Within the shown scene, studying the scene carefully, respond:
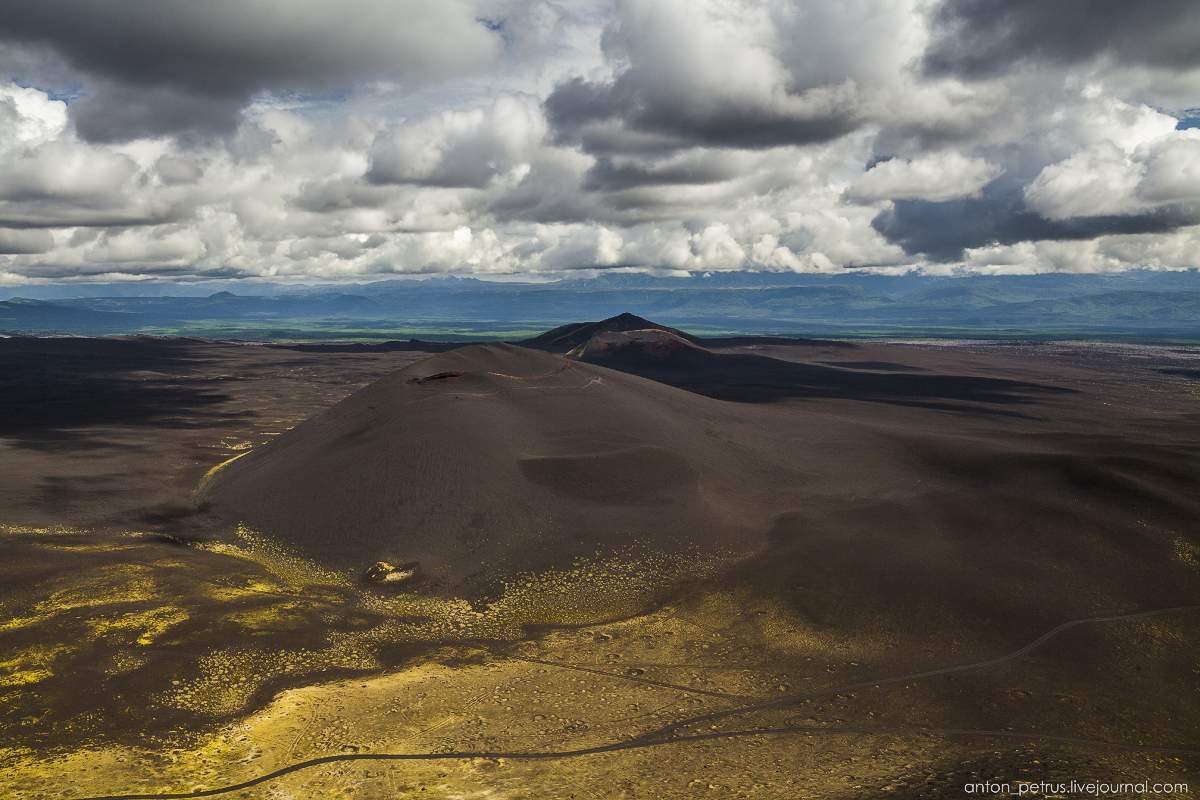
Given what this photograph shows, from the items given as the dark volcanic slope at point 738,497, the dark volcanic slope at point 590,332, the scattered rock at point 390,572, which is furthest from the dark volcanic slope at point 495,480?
the dark volcanic slope at point 590,332

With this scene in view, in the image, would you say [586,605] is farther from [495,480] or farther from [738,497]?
[738,497]

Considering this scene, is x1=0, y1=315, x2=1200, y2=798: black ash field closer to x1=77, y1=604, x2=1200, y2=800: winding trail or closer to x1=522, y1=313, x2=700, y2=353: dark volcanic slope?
x1=77, y1=604, x2=1200, y2=800: winding trail

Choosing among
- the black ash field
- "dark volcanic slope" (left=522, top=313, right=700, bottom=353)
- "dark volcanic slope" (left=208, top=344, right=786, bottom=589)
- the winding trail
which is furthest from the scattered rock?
"dark volcanic slope" (left=522, top=313, right=700, bottom=353)

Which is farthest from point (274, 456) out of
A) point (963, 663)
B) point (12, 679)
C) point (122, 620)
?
point (963, 663)

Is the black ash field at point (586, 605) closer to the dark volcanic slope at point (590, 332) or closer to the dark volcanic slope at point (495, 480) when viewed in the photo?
the dark volcanic slope at point (495, 480)

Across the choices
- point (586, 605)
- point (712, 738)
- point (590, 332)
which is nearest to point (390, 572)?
point (586, 605)

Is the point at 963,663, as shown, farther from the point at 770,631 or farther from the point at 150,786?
the point at 150,786
